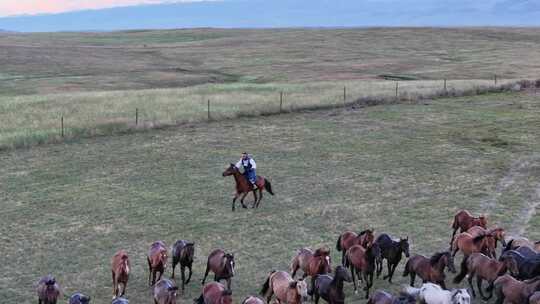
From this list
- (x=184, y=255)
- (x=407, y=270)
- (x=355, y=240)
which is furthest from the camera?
(x=355, y=240)

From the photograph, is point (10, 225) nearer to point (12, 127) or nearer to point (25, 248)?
point (25, 248)

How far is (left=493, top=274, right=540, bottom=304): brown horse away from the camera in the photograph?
39.0 feet

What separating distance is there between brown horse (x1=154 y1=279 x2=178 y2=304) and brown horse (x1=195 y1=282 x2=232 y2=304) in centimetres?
44

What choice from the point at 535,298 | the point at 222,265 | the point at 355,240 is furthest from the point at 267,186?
the point at 535,298

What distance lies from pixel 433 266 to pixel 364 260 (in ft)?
4.60

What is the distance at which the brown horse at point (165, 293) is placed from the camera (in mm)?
11922

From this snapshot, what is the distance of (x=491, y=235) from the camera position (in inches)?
585

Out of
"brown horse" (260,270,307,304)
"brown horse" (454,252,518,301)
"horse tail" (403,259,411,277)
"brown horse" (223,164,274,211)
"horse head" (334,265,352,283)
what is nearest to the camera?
"brown horse" (260,270,307,304)

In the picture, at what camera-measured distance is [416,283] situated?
14602 mm

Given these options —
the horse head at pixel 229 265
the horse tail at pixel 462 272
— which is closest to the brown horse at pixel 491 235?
the horse tail at pixel 462 272

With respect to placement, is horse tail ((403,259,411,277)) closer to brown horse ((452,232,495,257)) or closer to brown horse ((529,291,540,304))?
brown horse ((452,232,495,257))

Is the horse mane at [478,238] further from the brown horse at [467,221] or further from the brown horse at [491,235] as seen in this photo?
the brown horse at [467,221]

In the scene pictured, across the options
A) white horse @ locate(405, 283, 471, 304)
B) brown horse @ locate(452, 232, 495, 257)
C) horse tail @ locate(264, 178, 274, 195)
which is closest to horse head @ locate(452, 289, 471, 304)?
white horse @ locate(405, 283, 471, 304)

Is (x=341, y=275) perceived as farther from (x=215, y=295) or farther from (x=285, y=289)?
(x=215, y=295)
